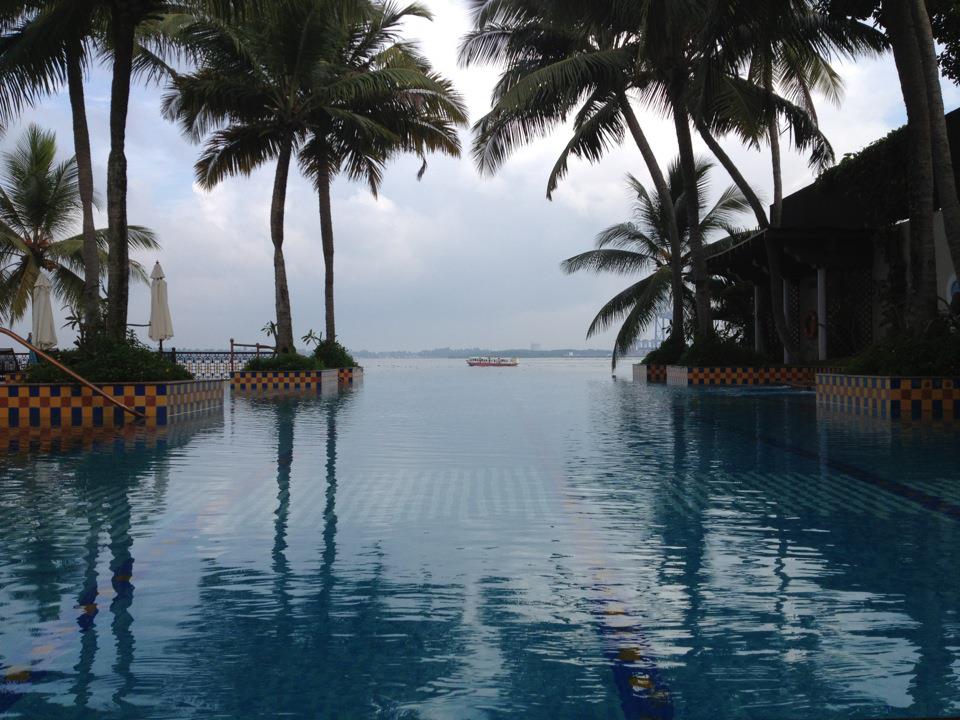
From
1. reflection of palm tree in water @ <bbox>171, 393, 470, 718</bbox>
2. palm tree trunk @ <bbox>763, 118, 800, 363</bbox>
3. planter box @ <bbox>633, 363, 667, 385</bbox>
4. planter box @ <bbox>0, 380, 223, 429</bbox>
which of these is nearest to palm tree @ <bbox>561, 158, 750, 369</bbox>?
planter box @ <bbox>633, 363, 667, 385</bbox>

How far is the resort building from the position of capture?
15.8 m

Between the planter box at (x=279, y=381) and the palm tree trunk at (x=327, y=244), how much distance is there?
4898 millimetres

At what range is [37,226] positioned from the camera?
26812 mm

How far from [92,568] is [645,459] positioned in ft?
14.3

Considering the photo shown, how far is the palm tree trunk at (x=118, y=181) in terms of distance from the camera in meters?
11.0

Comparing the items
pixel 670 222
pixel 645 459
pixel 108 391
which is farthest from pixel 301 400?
pixel 670 222

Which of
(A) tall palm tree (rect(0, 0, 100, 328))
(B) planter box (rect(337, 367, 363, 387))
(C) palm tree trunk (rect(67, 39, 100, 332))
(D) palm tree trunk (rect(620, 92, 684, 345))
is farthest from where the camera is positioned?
(B) planter box (rect(337, 367, 363, 387))

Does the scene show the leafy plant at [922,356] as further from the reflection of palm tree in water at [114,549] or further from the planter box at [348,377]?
the planter box at [348,377]

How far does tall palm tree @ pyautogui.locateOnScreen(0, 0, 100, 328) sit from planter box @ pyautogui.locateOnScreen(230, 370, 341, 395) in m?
5.97

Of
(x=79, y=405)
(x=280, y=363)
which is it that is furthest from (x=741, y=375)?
(x=79, y=405)

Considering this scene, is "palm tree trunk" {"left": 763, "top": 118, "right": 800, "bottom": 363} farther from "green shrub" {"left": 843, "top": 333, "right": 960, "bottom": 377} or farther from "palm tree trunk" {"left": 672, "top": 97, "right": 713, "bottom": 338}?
"green shrub" {"left": 843, "top": 333, "right": 960, "bottom": 377}

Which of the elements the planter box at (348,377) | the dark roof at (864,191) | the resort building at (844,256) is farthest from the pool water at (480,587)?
the planter box at (348,377)

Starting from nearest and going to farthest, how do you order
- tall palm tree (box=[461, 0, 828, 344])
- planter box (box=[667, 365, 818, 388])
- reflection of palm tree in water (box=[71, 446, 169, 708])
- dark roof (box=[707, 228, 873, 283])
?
1. reflection of palm tree in water (box=[71, 446, 169, 708])
2. tall palm tree (box=[461, 0, 828, 344])
3. dark roof (box=[707, 228, 873, 283])
4. planter box (box=[667, 365, 818, 388])

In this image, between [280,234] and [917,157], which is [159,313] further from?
[917,157]
